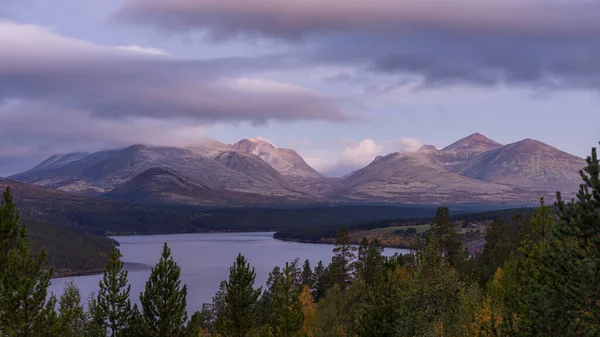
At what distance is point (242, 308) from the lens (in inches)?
2566

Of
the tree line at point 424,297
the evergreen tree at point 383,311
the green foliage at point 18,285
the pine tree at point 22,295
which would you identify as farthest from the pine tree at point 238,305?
the pine tree at point 22,295

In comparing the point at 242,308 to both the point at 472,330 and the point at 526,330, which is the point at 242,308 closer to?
the point at 472,330

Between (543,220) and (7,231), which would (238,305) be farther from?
(543,220)

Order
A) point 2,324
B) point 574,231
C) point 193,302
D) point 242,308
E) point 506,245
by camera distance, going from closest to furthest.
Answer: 1. point 574,231
2. point 2,324
3. point 242,308
4. point 506,245
5. point 193,302

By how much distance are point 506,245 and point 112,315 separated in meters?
61.1

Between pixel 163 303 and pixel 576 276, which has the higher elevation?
pixel 576 276

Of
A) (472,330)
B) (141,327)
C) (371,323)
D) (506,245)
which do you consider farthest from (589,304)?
(506,245)

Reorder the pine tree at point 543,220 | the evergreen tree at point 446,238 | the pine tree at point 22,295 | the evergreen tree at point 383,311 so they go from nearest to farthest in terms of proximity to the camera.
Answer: the pine tree at point 22,295
the pine tree at point 543,220
the evergreen tree at point 383,311
the evergreen tree at point 446,238

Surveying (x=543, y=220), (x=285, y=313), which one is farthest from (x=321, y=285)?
(x=543, y=220)

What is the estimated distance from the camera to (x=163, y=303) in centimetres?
5366

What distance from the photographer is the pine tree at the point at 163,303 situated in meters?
53.5

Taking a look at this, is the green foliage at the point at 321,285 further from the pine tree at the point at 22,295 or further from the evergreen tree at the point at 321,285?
the pine tree at the point at 22,295

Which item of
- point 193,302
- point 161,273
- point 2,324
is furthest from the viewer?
point 193,302

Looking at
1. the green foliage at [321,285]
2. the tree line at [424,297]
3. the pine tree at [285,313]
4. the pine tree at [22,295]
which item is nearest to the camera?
the tree line at [424,297]
